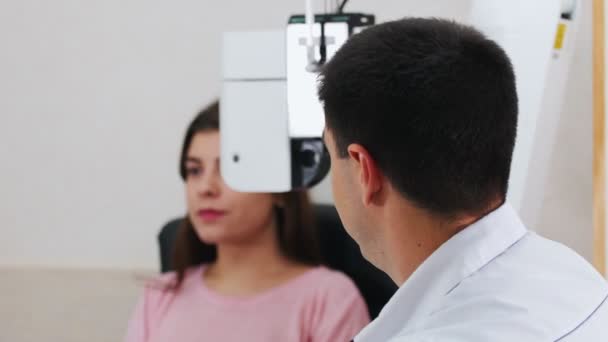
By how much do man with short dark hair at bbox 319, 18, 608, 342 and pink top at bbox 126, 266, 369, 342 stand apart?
872mm

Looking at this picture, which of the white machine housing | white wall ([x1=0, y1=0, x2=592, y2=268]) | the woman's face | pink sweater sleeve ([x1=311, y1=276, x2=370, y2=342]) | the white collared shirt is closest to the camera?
the white collared shirt

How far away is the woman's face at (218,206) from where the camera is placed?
1930 millimetres

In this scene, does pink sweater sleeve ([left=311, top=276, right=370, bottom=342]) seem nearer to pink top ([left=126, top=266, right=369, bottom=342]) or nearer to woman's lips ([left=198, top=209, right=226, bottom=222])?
pink top ([left=126, top=266, right=369, bottom=342])

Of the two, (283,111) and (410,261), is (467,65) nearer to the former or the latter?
(410,261)

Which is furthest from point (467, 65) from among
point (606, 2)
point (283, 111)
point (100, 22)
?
point (100, 22)

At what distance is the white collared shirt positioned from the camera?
0.79 meters

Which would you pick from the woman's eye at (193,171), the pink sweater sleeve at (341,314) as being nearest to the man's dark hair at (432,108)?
the pink sweater sleeve at (341,314)

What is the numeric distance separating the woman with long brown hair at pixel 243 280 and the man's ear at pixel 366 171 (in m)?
0.92

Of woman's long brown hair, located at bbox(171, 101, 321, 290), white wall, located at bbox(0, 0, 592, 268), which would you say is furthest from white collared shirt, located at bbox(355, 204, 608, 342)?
white wall, located at bbox(0, 0, 592, 268)

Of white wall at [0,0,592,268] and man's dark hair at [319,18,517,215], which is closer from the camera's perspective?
man's dark hair at [319,18,517,215]

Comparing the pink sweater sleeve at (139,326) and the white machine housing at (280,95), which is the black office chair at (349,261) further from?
the white machine housing at (280,95)

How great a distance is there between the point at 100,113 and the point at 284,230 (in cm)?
67

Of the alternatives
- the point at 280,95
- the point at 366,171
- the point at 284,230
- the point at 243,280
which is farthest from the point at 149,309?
the point at 366,171

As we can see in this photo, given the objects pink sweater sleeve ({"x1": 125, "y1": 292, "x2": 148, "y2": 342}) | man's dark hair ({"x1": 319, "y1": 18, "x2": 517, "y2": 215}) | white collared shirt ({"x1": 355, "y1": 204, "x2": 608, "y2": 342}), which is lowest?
pink sweater sleeve ({"x1": 125, "y1": 292, "x2": 148, "y2": 342})
